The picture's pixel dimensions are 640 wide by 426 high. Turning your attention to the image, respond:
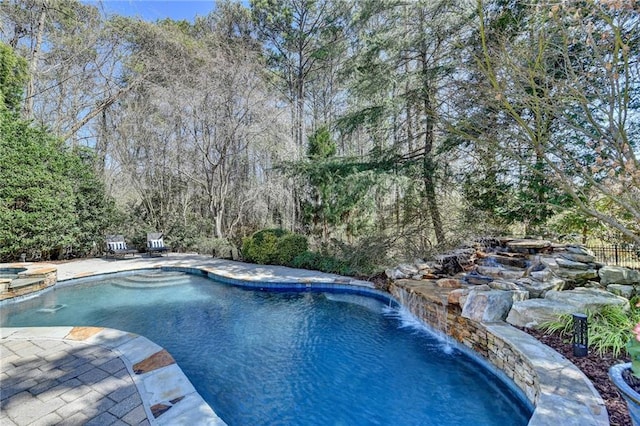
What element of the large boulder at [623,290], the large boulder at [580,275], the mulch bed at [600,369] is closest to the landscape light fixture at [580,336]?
the mulch bed at [600,369]

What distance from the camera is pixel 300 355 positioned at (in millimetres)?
4344

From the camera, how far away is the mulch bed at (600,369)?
225cm

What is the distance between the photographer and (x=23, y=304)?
647 cm

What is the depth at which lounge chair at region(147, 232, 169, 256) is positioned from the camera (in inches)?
451

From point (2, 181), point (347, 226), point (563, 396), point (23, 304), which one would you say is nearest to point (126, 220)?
point (2, 181)

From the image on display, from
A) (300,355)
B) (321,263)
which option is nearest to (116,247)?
(321,263)

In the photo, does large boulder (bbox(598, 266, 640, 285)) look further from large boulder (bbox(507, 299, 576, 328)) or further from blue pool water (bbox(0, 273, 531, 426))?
blue pool water (bbox(0, 273, 531, 426))

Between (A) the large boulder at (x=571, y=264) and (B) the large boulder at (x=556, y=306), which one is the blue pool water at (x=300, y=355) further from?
(A) the large boulder at (x=571, y=264)

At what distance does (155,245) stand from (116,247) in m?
1.22

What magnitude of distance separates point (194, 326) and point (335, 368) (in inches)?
105

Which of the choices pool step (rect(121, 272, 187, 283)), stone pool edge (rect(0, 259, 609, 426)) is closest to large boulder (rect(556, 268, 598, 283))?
stone pool edge (rect(0, 259, 609, 426))

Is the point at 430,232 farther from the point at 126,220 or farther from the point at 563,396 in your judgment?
the point at 126,220

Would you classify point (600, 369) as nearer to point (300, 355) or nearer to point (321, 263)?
point (300, 355)

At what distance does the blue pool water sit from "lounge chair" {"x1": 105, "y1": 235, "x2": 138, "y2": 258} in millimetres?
3565
